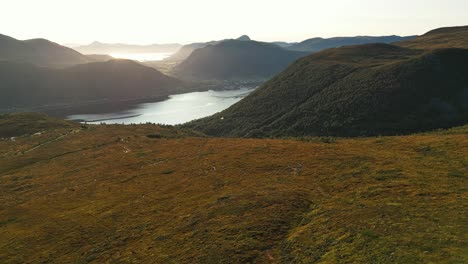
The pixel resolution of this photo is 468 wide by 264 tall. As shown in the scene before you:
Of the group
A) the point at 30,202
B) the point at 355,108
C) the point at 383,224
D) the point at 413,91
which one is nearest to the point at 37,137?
the point at 30,202

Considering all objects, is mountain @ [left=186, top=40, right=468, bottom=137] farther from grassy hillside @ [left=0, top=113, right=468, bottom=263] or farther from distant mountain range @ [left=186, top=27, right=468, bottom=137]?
grassy hillside @ [left=0, top=113, right=468, bottom=263]

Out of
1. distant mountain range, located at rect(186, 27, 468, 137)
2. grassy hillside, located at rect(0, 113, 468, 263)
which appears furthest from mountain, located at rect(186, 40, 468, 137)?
grassy hillside, located at rect(0, 113, 468, 263)

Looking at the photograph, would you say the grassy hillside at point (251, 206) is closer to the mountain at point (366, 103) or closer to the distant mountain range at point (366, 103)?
the distant mountain range at point (366, 103)

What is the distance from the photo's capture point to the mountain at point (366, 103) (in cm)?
13138

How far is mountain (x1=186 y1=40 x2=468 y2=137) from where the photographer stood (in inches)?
5172

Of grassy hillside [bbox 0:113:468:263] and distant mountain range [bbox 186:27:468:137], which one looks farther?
distant mountain range [bbox 186:27:468:137]

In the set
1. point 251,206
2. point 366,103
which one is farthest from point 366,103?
point 251,206

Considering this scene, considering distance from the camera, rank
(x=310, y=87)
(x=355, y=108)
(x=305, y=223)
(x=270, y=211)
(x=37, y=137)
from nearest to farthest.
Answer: (x=305, y=223)
(x=270, y=211)
(x=37, y=137)
(x=355, y=108)
(x=310, y=87)

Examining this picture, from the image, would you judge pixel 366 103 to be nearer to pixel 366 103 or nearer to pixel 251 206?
pixel 366 103

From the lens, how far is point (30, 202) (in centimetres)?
5072

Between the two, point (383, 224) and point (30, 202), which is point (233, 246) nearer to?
point (383, 224)

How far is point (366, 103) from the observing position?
144 meters

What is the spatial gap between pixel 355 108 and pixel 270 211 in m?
117

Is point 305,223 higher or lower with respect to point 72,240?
higher
